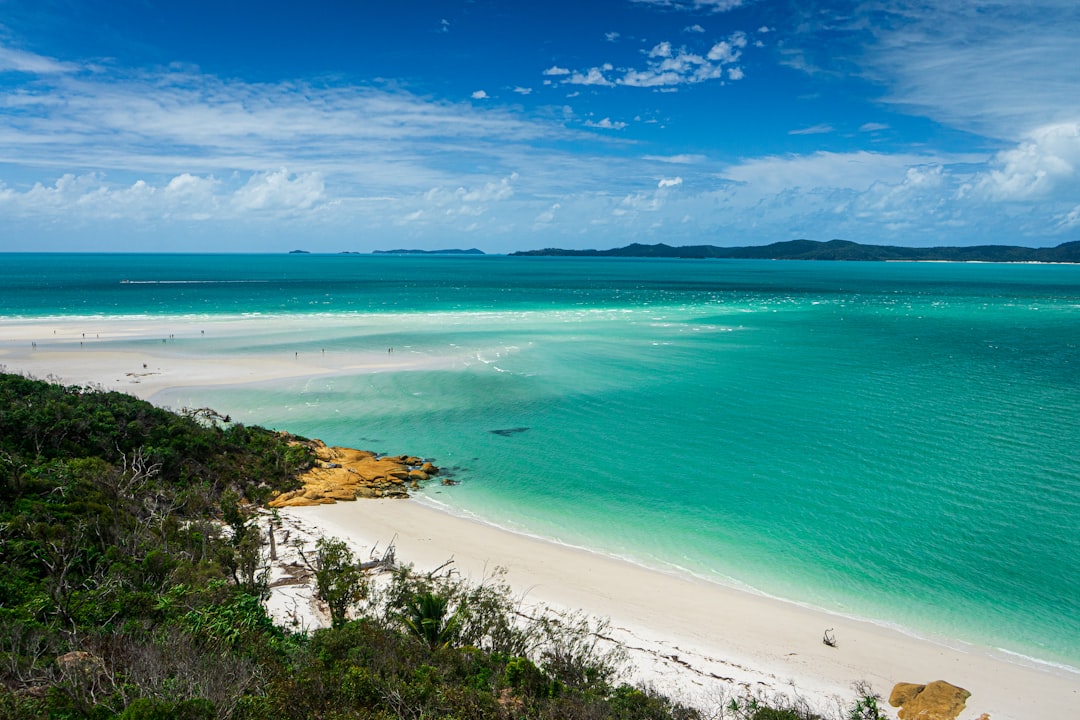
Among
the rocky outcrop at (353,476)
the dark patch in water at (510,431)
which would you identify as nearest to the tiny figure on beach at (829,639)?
the rocky outcrop at (353,476)

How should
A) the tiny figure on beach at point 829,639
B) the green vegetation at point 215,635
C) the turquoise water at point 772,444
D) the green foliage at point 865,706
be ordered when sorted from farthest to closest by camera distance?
the turquoise water at point 772,444
the tiny figure on beach at point 829,639
the green foliage at point 865,706
the green vegetation at point 215,635

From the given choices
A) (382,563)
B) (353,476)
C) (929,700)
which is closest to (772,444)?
(929,700)

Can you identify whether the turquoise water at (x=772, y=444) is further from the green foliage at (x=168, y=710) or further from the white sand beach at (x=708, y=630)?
the green foliage at (x=168, y=710)

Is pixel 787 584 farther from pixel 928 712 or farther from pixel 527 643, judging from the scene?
pixel 527 643

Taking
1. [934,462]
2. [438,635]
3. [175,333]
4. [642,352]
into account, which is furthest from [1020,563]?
[175,333]

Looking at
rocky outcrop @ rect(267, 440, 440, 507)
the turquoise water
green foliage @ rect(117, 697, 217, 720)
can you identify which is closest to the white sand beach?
rocky outcrop @ rect(267, 440, 440, 507)

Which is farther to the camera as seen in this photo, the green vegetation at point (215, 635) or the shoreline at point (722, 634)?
the shoreline at point (722, 634)

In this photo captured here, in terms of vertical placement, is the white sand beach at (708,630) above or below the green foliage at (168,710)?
below

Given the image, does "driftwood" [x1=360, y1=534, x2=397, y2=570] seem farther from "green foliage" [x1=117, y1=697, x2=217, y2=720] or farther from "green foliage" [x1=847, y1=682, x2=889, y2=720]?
"green foliage" [x1=847, y1=682, x2=889, y2=720]
